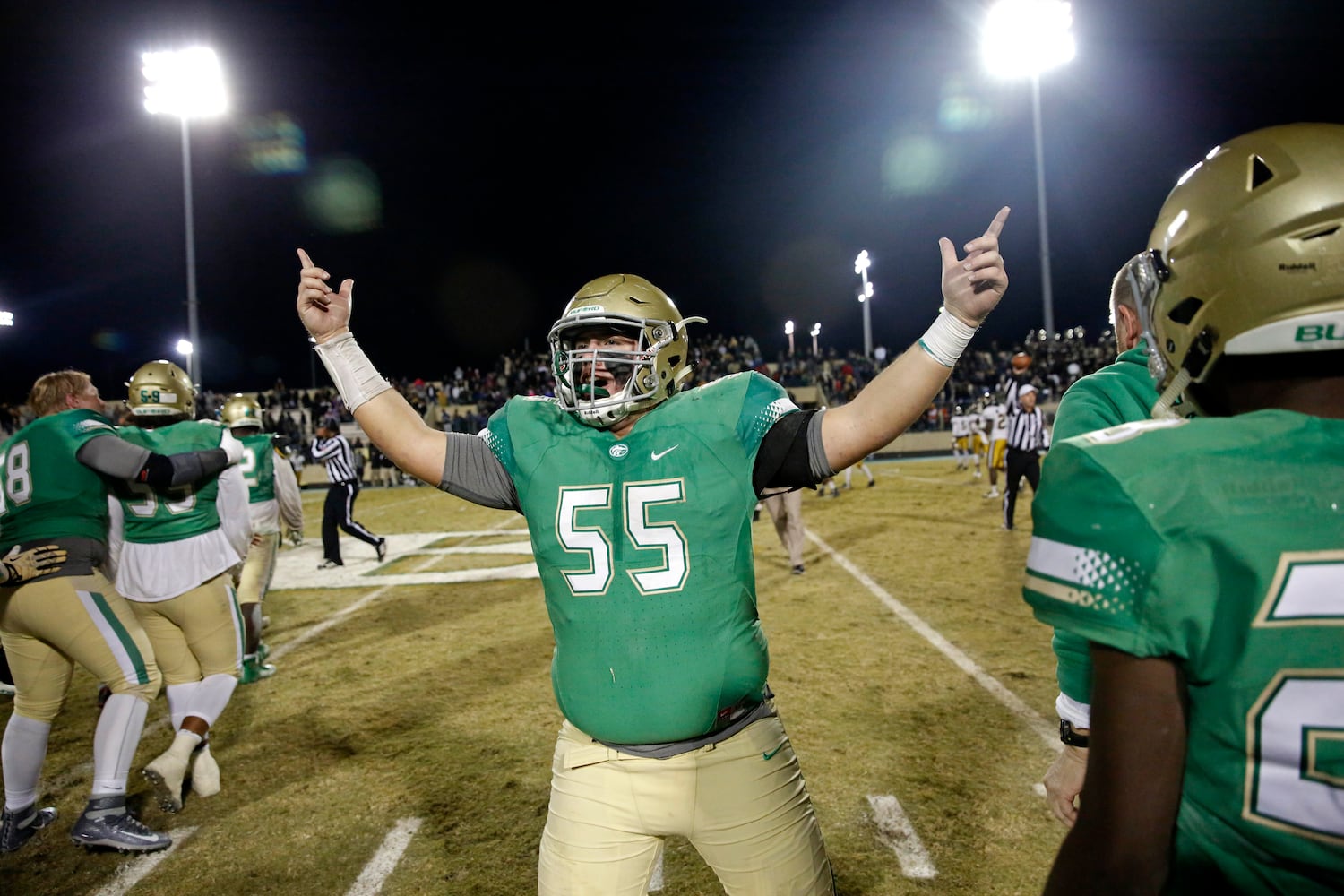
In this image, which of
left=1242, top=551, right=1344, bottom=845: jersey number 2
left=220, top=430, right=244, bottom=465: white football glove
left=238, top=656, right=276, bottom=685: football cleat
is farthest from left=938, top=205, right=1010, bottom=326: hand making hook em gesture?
left=238, top=656, right=276, bottom=685: football cleat

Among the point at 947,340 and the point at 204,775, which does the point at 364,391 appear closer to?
the point at 947,340

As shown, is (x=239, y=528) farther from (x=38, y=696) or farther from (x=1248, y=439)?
(x=1248, y=439)

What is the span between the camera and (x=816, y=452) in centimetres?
195

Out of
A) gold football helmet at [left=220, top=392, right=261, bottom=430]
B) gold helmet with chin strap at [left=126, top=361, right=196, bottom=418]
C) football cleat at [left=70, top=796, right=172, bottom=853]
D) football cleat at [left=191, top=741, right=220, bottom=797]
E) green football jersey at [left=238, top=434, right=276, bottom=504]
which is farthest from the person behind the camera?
gold football helmet at [left=220, top=392, right=261, bottom=430]

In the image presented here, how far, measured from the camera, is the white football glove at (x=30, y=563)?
3.46 m

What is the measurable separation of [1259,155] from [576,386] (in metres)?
1.61

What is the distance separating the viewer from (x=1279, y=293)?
39.8 inches

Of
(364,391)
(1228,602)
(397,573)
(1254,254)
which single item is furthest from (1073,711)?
(397,573)

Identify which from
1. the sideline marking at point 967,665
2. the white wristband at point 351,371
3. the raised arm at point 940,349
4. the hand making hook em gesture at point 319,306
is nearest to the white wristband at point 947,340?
the raised arm at point 940,349

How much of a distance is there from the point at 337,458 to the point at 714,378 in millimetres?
28879

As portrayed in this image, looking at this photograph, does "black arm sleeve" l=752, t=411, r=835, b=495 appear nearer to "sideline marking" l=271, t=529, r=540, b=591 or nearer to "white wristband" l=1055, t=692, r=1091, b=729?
"white wristband" l=1055, t=692, r=1091, b=729

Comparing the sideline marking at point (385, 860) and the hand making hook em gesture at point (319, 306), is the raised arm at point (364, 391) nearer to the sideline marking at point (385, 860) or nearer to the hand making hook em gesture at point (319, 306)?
the hand making hook em gesture at point (319, 306)

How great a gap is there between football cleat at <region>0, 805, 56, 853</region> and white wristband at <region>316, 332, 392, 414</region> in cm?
317

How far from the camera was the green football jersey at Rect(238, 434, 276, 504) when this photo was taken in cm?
680
